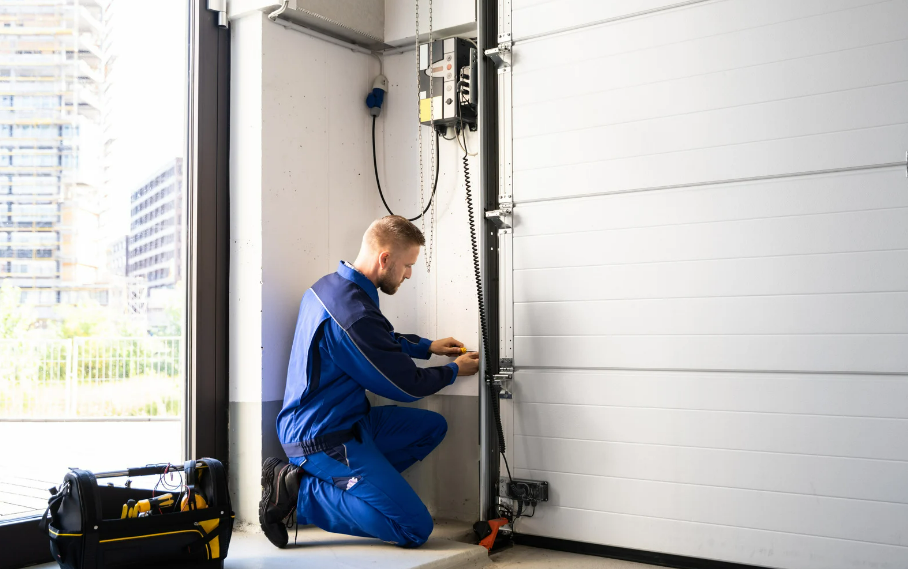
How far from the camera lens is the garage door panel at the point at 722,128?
9.32 feet

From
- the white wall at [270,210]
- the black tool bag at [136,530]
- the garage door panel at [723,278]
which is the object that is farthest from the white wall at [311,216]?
the black tool bag at [136,530]

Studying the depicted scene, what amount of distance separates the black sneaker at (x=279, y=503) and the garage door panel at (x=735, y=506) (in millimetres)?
1035

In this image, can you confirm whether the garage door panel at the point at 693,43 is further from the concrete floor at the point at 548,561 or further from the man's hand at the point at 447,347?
the concrete floor at the point at 548,561

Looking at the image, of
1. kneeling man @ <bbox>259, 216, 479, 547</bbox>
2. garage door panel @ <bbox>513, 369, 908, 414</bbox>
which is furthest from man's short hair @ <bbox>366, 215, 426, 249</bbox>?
garage door panel @ <bbox>513, 369, 908, 414</bbox>

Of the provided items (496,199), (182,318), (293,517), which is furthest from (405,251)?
(293,517)

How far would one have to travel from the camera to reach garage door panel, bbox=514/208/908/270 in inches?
111

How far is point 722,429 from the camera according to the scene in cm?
308

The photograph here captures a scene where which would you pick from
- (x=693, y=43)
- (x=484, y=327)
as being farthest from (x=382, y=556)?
(x=693, y=43)

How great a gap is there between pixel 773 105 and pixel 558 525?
6.61ft

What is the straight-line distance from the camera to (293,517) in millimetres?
3660

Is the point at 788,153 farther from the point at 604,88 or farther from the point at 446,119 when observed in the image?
the point at 446,119

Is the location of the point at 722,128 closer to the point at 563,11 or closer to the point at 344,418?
the point at 563,11

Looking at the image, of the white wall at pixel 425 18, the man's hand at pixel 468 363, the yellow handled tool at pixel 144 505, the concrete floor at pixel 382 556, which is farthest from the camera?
the white wall at pixel 425 18

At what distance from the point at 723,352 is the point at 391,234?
59.9 inches
